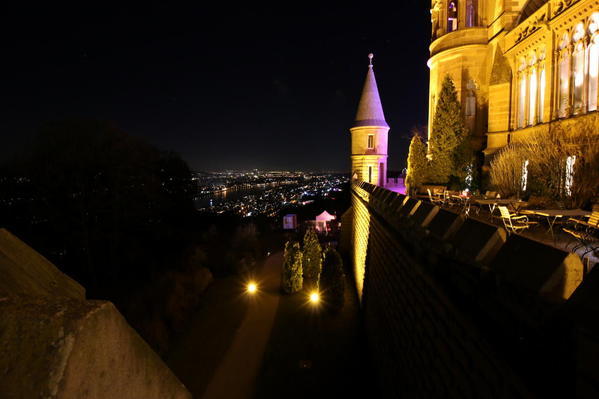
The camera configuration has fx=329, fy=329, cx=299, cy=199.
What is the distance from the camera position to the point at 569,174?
1063 centimetres

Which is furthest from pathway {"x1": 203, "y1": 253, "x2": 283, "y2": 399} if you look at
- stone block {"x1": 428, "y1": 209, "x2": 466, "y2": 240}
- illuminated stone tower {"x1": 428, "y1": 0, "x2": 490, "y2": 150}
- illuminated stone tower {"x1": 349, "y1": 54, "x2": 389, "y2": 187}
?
illuminated stone tower {"x1": 349, "y1": 54, "x2": 389, "y2": 187}

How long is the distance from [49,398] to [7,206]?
21958 millimetres

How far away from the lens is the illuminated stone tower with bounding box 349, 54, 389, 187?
3120cm

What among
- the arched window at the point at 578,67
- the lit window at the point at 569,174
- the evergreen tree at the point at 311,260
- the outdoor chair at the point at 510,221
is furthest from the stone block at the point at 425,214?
the evergreen tree at the point at 311,260

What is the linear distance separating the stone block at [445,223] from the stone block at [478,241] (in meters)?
0.29

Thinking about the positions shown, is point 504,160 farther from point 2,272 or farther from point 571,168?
point 2,272

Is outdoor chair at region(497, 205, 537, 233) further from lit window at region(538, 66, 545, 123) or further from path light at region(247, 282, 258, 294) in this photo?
path light at region(247, 282, 258, 294)

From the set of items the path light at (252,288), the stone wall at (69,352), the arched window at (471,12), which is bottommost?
the path light at (252,288)

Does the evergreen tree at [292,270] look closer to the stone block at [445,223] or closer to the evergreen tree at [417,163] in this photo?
the evergreen tree at [417,163]

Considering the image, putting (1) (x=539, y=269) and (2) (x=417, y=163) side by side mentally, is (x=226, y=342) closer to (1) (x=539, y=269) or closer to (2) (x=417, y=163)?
(1) (x=539, y=269)

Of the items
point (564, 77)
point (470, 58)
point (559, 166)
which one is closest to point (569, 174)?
point (559, 166)

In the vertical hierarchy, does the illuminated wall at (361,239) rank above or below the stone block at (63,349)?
below

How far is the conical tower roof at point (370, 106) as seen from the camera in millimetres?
31188

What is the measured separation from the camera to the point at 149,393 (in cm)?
111
